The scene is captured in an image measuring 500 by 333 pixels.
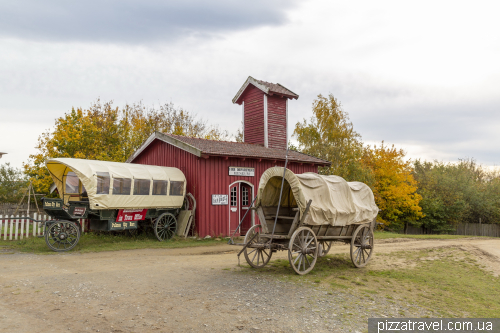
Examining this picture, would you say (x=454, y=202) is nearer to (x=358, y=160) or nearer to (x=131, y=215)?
(x=358, y=160)

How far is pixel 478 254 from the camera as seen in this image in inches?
585

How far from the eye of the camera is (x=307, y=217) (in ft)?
29.8

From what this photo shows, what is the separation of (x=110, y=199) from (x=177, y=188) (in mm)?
3273

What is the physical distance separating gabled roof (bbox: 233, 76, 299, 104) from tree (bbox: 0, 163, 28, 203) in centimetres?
1726

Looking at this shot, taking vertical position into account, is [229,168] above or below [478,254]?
above

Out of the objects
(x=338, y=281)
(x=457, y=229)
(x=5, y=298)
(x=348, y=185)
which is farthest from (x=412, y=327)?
(x=457, y=229)

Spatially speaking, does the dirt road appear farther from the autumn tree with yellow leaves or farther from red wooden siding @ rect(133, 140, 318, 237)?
the autumn tree with yellow leaves

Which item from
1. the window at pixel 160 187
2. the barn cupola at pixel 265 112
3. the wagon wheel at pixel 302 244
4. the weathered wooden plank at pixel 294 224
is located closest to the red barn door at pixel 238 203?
the window at pixel 160 187

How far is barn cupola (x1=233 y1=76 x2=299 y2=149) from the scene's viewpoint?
21.4 meters

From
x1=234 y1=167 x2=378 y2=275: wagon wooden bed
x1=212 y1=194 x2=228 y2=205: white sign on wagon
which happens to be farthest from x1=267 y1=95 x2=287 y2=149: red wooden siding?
x1=234 y1=167 x2=378 y2=275: wagon wooden bed

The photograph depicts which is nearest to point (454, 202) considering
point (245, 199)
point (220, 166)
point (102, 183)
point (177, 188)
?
point (245, 199)

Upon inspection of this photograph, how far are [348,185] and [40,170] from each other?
20.9 m

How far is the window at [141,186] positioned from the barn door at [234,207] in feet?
12.9

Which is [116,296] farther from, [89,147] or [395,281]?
[89,147]
